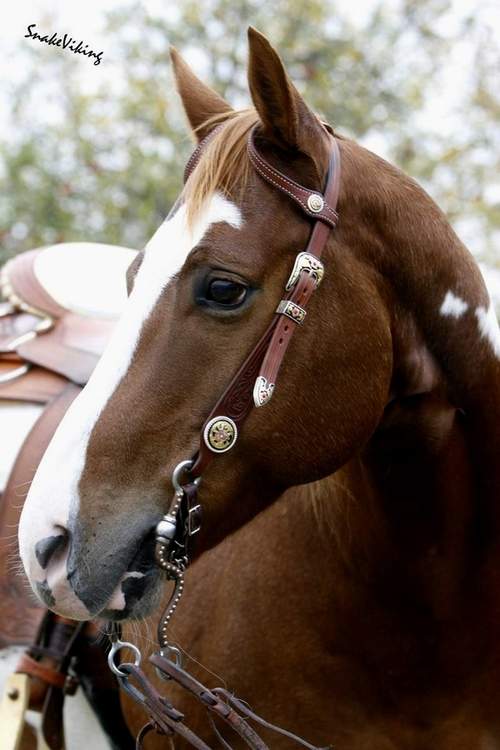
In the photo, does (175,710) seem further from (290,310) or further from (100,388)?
(290,310)

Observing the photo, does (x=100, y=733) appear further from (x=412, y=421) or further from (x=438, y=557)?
(x=412, y=421)

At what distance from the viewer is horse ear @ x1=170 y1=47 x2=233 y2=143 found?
1842 mm

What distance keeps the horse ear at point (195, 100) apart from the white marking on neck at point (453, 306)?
0.68 m

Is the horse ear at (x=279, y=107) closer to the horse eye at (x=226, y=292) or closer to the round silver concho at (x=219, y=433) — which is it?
the horse eye at (x=226, y=292)

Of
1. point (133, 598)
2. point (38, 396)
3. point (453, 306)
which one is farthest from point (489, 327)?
point (38, 396)

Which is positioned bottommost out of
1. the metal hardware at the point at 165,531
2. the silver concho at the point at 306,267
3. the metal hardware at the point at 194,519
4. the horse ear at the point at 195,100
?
the metal hardware at the point at 165,531

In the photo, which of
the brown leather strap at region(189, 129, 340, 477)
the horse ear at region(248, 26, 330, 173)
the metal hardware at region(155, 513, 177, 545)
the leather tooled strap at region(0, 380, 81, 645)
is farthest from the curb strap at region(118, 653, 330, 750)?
the horse ear at region(248, 26, 330, 173)

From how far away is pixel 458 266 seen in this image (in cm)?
167

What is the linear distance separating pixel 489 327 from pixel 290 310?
0.50m

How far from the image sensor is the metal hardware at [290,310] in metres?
1.48

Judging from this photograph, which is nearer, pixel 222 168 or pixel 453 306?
pixel 222 168

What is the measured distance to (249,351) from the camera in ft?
4.83

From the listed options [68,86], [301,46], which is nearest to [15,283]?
[68,86]

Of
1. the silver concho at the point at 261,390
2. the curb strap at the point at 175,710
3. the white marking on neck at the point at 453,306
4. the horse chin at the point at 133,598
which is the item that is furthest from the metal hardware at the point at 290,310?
the curb strap at the point at 175,710
